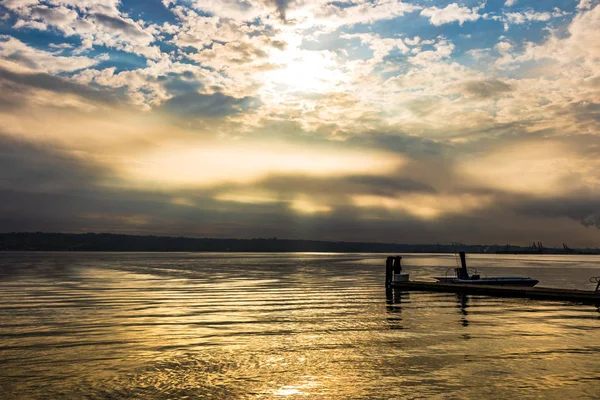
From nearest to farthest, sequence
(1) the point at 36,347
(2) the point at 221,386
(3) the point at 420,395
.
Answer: (3) the point at 420,395 < (2) the point at 221,386 < (1) the point at 36,347

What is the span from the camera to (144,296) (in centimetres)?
4500

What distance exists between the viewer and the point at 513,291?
147ft

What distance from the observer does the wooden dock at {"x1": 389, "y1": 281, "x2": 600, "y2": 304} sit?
3912 centimetres

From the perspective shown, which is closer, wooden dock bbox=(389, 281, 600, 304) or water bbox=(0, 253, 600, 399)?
water bbox=(0, 253, 600, 399)

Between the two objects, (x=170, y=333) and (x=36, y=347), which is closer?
(x=36, y=347)

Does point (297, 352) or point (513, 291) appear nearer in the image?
point (297, 352)

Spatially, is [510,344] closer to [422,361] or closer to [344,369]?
[422,361]

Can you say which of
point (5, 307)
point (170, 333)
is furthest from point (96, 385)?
point (5, 307)

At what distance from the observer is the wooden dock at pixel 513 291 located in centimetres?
3912

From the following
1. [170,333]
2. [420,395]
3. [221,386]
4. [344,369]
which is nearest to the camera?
[420,395]

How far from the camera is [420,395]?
14.2m

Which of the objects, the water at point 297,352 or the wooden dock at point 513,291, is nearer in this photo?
the water at point 297,352

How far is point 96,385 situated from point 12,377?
3330 mm

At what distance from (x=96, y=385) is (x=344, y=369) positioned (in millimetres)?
8452
